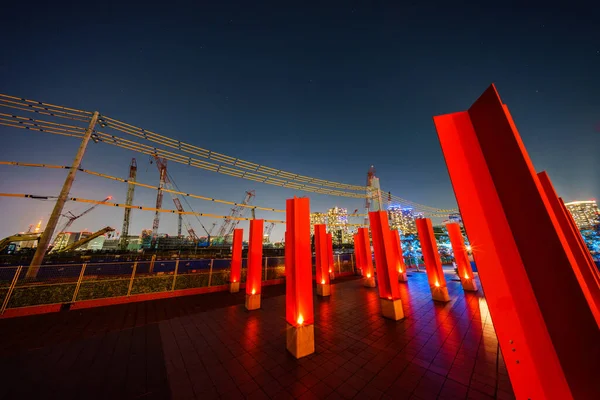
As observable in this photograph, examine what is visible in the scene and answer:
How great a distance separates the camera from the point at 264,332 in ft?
19.9

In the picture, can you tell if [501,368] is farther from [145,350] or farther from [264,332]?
[145,350]

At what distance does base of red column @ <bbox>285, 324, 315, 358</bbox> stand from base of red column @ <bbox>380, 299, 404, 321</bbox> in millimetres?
3466

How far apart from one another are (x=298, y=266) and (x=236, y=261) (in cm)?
697

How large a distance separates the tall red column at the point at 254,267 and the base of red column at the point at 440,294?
816 centimetres

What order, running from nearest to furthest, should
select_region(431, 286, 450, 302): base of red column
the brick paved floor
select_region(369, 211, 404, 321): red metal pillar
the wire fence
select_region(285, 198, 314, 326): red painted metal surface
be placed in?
the brick paved floor → select_region(285, 198, 314, 326): red painted metal surface → select_region(369, 211, 404, 321): red metal pillar → the wire fence → select_region(431, 286, 450, 302): base of red column

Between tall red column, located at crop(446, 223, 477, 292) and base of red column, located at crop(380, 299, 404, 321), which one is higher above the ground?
tall red column, located at crop(446, 223, 477, 292)

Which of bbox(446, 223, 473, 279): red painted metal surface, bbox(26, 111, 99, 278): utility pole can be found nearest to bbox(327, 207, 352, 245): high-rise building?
bbox(446, 223, 473, 279): red painted metal surface

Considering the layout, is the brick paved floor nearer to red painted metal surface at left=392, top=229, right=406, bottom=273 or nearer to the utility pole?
the utility pole

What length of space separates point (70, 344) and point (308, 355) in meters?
6.70

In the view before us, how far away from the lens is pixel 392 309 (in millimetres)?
6758

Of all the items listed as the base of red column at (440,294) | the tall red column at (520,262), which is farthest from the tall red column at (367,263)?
the tall red column at (520,262)

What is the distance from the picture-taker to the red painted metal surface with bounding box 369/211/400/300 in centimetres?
691

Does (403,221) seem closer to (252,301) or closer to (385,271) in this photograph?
(385,271)

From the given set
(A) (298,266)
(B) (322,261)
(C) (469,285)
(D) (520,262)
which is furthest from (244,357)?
(C) (469,285)
